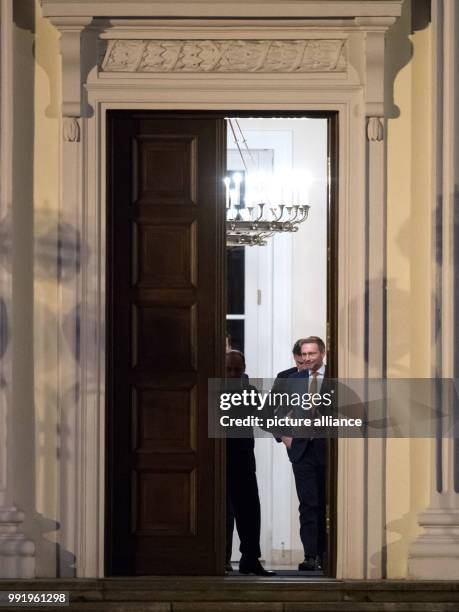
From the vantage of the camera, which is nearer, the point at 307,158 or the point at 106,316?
the point at 106,316

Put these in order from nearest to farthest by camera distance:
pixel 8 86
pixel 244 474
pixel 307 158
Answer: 1. pixel 8 86
2. pixel 244 474
3. pixel 307 158

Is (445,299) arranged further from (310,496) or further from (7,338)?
(7,338)

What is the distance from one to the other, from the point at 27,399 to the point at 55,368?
0.22 m

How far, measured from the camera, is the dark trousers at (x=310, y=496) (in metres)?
8.07

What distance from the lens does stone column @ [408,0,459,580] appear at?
692 centimetres

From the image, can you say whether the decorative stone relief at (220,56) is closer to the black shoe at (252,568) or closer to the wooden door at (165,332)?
the wooden door at (165,332)

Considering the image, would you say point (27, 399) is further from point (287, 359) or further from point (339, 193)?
point (287, 359)

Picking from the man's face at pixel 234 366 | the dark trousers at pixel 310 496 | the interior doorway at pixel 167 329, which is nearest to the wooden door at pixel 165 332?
the interior doorway at pixel 167 329

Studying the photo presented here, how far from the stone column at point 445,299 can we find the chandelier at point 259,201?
5.34 ft

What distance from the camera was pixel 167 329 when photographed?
7145mm

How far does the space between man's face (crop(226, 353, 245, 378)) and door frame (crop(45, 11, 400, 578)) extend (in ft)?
3.04

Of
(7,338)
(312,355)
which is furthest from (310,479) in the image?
(7,338)

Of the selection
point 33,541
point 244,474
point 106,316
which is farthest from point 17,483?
point 244,474

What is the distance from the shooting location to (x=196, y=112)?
7.09 metres
